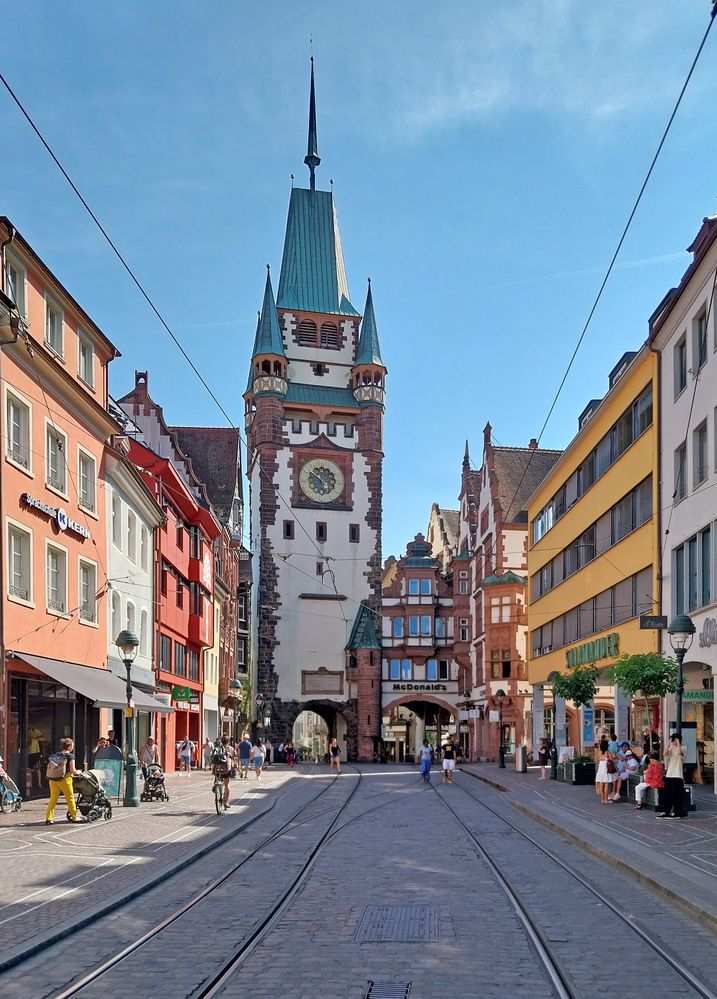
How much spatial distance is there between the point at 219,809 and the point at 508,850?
8.15m

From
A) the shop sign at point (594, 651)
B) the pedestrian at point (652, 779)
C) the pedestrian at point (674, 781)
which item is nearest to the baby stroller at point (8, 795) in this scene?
the pedestrian at point (674, 781)

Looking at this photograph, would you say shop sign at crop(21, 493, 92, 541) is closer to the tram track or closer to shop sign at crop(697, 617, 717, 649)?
the tram track

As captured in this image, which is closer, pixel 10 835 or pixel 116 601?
pixel 10 835

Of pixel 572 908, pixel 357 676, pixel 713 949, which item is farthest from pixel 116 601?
pixel 357 676

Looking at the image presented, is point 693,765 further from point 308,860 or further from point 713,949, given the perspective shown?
point 713,949

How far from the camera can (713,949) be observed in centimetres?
939

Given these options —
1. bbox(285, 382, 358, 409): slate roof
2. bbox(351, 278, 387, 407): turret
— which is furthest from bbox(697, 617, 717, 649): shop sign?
bbox(285, 382, 358, 409): slate roof

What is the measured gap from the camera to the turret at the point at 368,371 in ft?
272

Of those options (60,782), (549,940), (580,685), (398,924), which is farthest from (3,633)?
(580,685)

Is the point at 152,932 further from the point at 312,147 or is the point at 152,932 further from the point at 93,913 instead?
the point at 312,147

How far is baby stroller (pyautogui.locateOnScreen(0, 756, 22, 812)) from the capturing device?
71.9ft

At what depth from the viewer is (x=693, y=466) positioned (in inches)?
1107

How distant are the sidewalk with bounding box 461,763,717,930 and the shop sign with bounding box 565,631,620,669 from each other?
5.35 metres

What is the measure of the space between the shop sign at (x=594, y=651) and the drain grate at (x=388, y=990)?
28.1 metres
